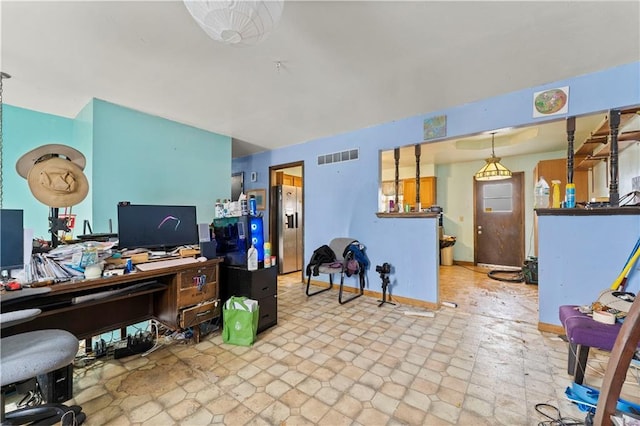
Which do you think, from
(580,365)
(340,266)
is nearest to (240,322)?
(340,266)

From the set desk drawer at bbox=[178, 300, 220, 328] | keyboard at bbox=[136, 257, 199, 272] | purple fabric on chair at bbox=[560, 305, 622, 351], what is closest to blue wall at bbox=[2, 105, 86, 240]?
keyboard at bbox=[136, 257, 199, 272]

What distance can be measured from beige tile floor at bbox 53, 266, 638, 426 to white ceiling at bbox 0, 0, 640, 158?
2553mm

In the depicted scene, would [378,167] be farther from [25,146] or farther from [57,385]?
[25,146]

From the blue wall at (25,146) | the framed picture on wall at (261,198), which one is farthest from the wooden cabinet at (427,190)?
the blue wall at (25,146)

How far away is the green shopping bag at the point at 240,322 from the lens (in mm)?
2357

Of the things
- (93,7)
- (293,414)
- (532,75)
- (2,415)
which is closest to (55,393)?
(2,415)

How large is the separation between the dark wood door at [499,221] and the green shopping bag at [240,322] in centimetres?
548

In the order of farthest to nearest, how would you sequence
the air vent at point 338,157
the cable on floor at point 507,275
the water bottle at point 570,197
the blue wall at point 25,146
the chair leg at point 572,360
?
the cable on floor at point 507,275
the air vent at point 338,157
the blue wall at point 25,146
the water bottle at point 570,197
the chair leg at point 572,360

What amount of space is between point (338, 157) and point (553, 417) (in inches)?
142

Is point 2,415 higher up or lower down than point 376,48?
lower down

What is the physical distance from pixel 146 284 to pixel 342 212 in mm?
2769

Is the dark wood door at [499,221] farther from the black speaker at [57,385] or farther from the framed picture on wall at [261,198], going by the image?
the black speaker at [57,385]

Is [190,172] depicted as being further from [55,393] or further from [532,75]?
[532,75]

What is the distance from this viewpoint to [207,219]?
396cm
